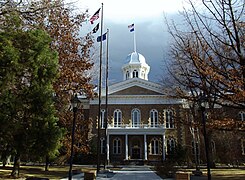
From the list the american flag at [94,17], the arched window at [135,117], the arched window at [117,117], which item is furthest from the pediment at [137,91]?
the american flag at [94,17]

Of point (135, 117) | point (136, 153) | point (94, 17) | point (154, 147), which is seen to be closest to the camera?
point (94, 17)

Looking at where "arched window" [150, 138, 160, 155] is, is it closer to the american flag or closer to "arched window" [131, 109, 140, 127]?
"arched window" [131, 109, 140, 127]

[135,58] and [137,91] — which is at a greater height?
[135,58]

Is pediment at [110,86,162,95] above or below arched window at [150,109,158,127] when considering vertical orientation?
above

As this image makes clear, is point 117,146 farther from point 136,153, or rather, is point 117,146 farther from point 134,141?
point 136,153

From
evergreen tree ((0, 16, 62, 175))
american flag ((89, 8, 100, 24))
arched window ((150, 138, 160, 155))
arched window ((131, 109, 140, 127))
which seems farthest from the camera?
arched window ((131, 109, 140, 127))

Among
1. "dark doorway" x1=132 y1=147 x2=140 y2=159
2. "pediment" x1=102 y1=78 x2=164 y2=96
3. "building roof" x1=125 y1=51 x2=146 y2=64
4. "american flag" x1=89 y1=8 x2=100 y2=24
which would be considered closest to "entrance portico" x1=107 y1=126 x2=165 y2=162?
"dark doorway" x1=132 y1=147 x2=140 y2=159

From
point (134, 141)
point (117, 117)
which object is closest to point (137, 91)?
point (117, 117)

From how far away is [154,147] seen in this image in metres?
47.4

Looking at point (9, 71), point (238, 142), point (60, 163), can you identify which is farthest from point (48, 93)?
point (238, 142)

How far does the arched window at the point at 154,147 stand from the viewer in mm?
47094

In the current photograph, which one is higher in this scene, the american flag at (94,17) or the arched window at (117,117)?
the american flag at (94,17)

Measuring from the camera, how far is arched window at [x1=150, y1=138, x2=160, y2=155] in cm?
4709

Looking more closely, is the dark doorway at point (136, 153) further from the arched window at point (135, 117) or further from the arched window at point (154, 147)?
the arched window at point (135, 117)
